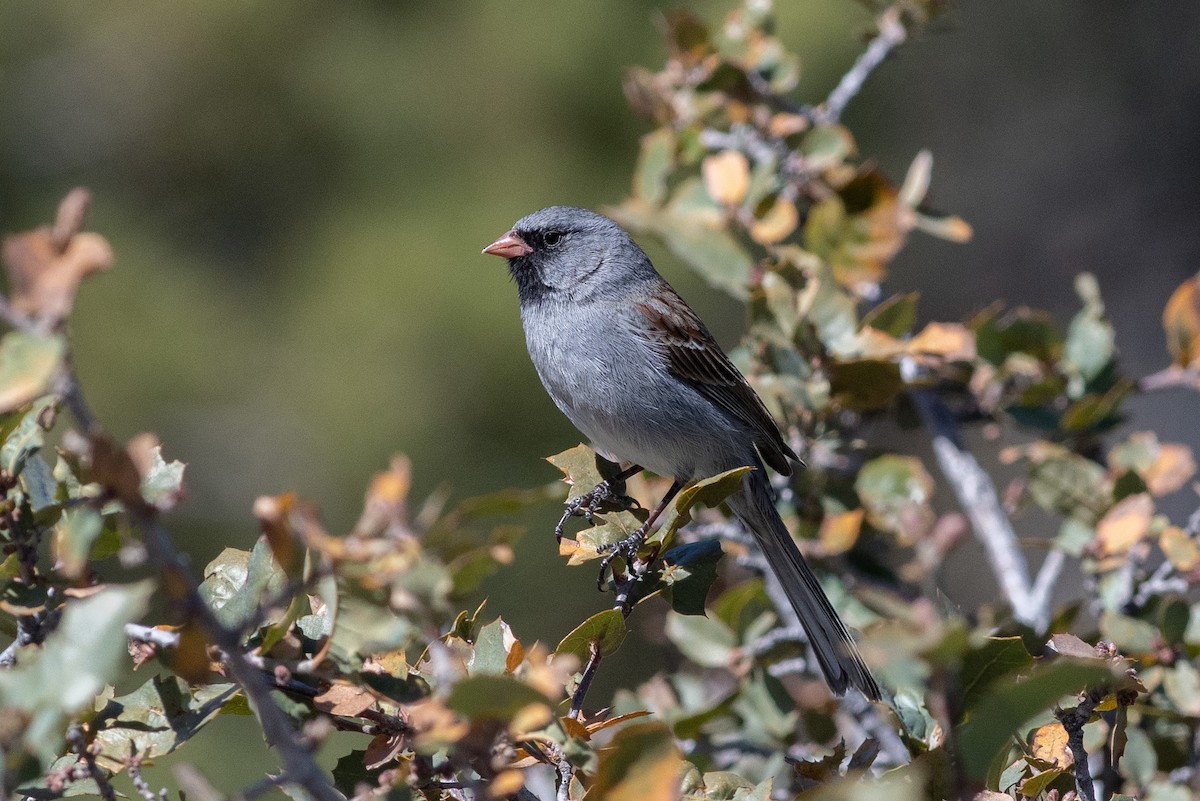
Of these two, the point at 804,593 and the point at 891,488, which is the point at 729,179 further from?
the point at 804,593

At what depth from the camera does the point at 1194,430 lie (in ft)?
18.8

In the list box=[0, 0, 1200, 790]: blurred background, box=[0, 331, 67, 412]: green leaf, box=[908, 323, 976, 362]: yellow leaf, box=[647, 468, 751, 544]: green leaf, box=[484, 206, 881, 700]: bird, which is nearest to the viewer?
box=[0, 331, 67, 412]: green leaf

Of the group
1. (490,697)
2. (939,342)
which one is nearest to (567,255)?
Result: (939,342)

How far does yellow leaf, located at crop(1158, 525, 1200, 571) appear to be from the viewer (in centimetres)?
219

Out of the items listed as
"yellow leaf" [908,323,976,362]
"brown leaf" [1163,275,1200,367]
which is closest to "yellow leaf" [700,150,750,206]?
"yellow leaf" [908,323,976,362]

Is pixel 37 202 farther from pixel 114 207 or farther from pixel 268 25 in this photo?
pixel 268 25

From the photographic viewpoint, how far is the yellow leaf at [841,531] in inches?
95.8

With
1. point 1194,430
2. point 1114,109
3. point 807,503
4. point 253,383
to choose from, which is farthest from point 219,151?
point 1114,109

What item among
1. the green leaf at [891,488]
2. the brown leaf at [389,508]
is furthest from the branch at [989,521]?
the brown leaf at [389,508]

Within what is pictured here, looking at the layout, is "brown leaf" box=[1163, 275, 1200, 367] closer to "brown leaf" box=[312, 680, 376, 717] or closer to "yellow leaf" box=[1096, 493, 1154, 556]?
"yellow leaf" box=[1096, 493, 1154, 556]

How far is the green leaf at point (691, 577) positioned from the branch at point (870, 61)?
1531 millimetres

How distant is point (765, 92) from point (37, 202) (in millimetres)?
4110

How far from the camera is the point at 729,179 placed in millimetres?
2820

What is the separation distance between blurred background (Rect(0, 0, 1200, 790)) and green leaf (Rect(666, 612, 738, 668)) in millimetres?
2688
